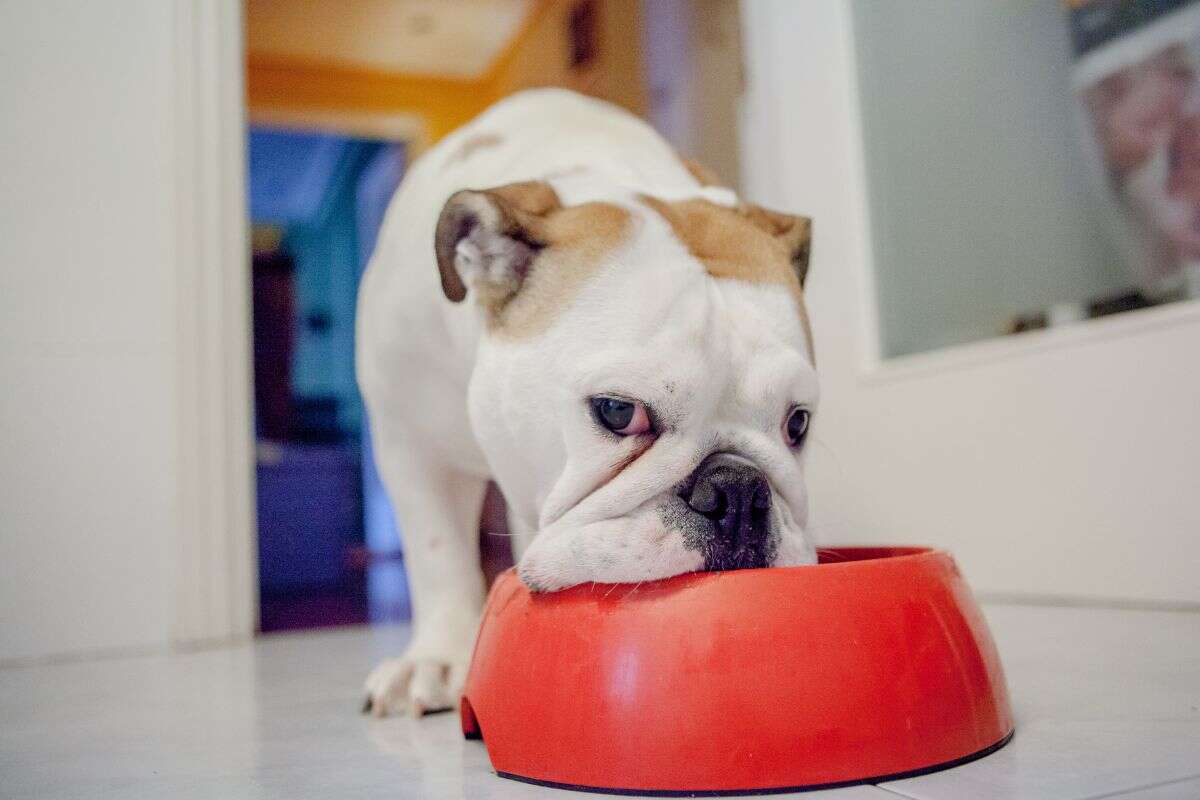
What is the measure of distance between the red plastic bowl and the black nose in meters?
0.07

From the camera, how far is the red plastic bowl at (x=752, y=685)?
1.05 m

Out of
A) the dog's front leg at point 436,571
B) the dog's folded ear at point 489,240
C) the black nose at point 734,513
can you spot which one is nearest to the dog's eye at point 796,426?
the black nose at point 734,513

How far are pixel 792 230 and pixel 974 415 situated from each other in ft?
4.47

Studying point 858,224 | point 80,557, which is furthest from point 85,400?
point 858,224

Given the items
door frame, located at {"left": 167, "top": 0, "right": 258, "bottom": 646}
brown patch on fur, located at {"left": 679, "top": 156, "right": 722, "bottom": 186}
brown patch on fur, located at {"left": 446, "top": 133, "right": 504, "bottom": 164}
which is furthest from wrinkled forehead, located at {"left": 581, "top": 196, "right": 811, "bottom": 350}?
door frame, located at {"left": 167, "top": 0, "right": 258, "bottom": 646}

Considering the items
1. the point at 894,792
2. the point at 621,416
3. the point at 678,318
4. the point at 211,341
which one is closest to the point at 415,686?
the point at 621,416

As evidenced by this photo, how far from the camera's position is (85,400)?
286 centimetres

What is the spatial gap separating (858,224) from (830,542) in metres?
0.97

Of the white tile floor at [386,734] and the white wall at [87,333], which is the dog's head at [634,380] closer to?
the white tile floor at [386,734]

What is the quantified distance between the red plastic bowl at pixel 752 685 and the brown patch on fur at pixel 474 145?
113 centimetres

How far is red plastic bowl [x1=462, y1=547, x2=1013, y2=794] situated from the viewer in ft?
3.44

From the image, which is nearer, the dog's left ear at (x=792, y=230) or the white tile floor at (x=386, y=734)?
the white tile floor at (x=386, y=734)

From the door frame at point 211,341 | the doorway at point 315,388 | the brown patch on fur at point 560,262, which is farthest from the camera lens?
the doorway at point 315,388

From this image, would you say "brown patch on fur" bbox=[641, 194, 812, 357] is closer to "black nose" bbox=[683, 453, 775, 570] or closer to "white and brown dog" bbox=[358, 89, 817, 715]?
"white and brown dog" bbox=[358, 89, 817, 715]
